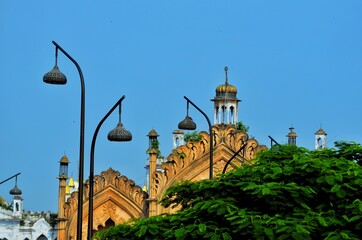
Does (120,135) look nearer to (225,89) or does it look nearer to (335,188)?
(335,188)

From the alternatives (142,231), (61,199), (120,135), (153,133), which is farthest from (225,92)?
(142,231)

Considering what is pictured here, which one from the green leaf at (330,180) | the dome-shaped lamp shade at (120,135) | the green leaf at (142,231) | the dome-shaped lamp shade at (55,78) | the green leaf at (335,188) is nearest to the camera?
the green leaf at (335,188)

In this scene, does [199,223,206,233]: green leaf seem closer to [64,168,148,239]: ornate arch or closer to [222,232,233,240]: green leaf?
[222,232,233,240]: green leaf

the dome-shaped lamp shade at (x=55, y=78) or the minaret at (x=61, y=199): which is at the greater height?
the minaret at (x=61, y=199)

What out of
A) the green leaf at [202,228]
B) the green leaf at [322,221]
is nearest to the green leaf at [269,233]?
the green leaf at [322,221]

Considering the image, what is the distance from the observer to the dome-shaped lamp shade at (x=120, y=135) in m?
34.9

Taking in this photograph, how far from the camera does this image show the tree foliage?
27.8m

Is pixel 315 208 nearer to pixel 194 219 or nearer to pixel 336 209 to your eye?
pixel 336 209

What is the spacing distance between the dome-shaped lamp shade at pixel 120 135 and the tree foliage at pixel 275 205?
381 centimetres

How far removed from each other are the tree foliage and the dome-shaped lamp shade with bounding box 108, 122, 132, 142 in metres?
3.81

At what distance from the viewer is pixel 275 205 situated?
2869 cm

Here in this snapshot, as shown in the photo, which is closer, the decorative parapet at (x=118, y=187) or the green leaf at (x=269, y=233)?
the green leaf at (x=269, y=233)

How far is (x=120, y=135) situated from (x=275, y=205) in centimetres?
755

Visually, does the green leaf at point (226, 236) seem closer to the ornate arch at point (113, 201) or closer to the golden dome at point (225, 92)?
the ornate arch at point (113, 201)
